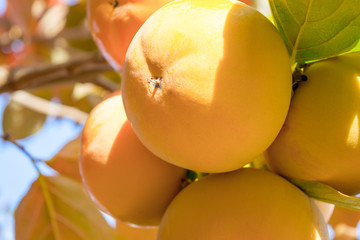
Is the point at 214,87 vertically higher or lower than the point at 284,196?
higher

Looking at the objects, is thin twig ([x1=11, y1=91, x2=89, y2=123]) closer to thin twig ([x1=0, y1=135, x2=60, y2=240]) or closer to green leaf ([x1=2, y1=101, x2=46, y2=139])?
green leaf ([x1=2, y1=101, x2=46, y2=139])

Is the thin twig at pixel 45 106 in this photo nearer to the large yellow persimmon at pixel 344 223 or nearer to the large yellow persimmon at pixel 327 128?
the large yellow persimmon at pixel 344 223

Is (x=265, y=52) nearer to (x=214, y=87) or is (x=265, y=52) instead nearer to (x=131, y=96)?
(x=214, y=87)

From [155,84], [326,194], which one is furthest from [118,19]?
[326,194]

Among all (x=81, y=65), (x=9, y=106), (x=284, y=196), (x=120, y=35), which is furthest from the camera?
Answer: (x=9, y=106)

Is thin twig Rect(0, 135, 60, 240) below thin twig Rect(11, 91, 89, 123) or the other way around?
the other way around

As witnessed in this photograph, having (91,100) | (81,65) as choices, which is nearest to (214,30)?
(81,65)

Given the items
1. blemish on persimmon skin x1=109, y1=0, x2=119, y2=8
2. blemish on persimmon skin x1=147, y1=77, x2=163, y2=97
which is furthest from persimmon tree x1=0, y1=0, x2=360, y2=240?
blemish on persimmon skin x1=147, y1=77, x2=163, y2=97

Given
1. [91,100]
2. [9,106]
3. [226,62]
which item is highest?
[226,62]
